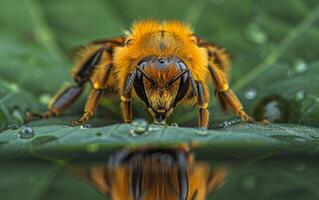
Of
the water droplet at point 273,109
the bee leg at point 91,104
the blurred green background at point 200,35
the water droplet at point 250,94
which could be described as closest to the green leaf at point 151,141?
the blurred green background at point 200,35

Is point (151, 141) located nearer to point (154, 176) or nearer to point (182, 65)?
point (154, 176)

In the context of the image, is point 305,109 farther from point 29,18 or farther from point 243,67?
point 29,18

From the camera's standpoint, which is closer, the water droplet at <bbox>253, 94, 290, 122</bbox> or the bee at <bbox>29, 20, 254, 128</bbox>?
the bee at <bbox>29, 20, 254, 128</bbox>

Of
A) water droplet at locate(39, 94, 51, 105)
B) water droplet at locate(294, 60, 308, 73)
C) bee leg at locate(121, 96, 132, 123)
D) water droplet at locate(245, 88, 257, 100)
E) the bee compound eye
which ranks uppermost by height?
water droplet at locate(294, 60, 308, 73)

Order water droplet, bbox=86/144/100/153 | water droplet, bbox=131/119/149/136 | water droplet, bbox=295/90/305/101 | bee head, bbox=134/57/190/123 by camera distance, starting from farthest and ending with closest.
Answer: water droplet, bbox=295/90/305/101 → bee head, bbox=134/57/190/123 → water droplet, bbox=131/119/149/136 → water droplet, bbox=86/144/100/153

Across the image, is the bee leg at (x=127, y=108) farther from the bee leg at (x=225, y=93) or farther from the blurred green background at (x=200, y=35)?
the bee leg at (x=225, y=93)

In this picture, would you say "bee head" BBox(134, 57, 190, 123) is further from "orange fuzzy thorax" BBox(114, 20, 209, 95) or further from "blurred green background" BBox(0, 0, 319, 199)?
"blurred green background" BBox(0, 0, 319, 199)

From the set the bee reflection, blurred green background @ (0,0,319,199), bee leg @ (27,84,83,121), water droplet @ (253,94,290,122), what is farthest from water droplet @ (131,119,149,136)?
bee leg @ (27,84,83,121)
